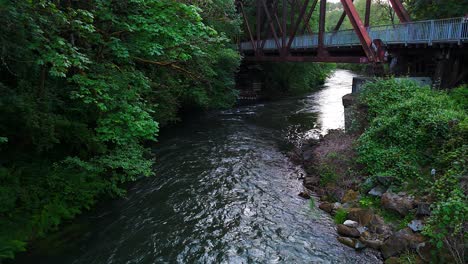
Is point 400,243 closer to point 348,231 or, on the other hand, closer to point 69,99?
point 348,231

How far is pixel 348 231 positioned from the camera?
25.1 ft

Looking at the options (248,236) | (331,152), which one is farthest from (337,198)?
(248,236)

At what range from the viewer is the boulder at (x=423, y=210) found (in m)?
7.09

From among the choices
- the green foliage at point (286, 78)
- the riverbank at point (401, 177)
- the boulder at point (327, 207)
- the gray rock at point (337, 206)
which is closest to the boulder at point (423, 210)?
the riverbank at point (401, 177)

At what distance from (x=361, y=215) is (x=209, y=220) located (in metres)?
4.03

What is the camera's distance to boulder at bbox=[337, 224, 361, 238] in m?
7.56

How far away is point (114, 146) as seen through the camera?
9.00m

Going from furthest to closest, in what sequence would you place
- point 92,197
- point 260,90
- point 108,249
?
1. point 260,90
2. point 92,197
3. point 108,249

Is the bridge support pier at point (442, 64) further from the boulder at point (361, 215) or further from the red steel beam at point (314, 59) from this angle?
the boulder at point (361, 215)

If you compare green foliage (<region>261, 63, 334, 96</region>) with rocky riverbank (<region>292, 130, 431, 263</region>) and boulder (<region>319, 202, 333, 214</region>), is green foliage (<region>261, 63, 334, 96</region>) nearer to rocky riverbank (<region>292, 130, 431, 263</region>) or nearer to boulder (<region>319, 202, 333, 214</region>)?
rocky riverbank (<region>292, 130, 431, 263</region>)

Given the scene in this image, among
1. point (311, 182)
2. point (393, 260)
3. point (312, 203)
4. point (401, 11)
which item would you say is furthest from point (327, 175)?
point (401, 11)

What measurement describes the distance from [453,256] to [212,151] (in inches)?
381

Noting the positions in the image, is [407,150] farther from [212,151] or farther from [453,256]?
[212,151]

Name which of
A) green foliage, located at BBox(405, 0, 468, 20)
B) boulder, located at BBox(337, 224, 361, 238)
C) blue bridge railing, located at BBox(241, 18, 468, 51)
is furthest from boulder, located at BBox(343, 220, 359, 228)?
green foliage, located at BBox(405, 0, 468, 20)
